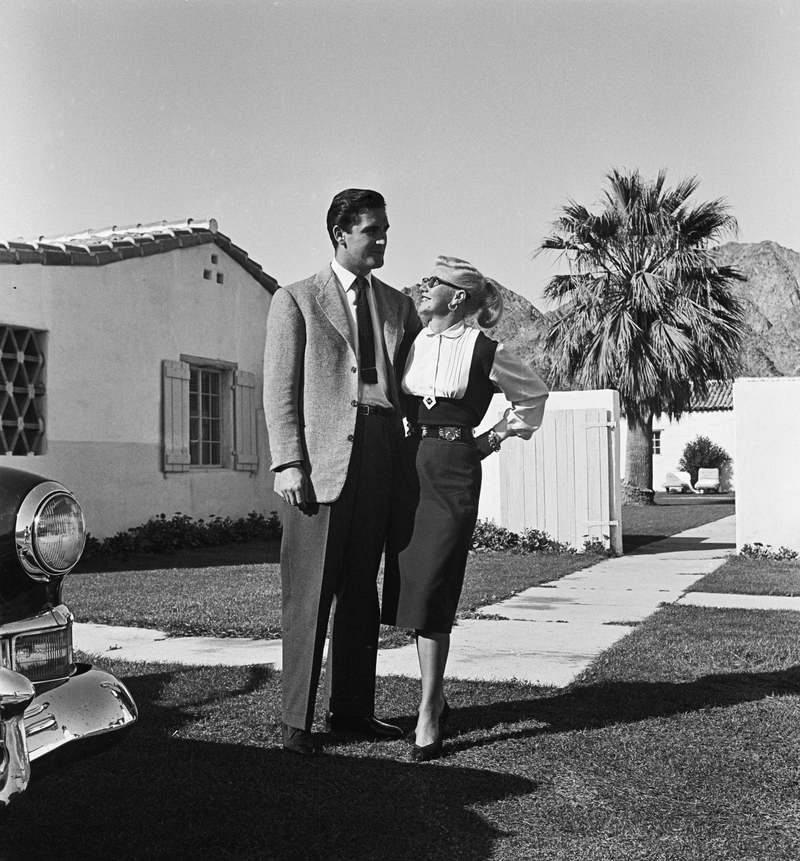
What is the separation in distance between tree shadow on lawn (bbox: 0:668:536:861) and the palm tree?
15.5m

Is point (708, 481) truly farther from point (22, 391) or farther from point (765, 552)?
point (22, 391)

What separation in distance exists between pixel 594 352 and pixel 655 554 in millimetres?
8815

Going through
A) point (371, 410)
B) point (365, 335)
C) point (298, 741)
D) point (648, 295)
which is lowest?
point (298, 741)

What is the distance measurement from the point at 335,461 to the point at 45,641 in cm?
131

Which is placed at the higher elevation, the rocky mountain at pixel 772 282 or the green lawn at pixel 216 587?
the rocky mountain at pixel 772 282

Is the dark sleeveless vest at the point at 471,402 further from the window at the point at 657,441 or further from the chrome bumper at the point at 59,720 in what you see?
the window at the point at 657,441

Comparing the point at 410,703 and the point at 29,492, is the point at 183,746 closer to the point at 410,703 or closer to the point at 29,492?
the point at 410,703

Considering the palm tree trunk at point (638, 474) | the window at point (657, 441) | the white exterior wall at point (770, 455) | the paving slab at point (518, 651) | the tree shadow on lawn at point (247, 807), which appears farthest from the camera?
→ the window at point (657, 441)

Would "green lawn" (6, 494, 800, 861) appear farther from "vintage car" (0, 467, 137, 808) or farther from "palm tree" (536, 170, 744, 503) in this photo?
"palm tree" (536, 170, 744, 503)

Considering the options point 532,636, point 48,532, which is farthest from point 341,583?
point 532,636

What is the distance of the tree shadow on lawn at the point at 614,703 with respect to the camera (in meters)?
3.56

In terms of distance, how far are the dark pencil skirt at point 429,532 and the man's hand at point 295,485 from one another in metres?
0.33

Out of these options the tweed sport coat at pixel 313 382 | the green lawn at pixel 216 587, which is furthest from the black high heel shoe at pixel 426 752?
the green lawn at pixel 216 587

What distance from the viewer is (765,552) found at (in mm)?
9094
